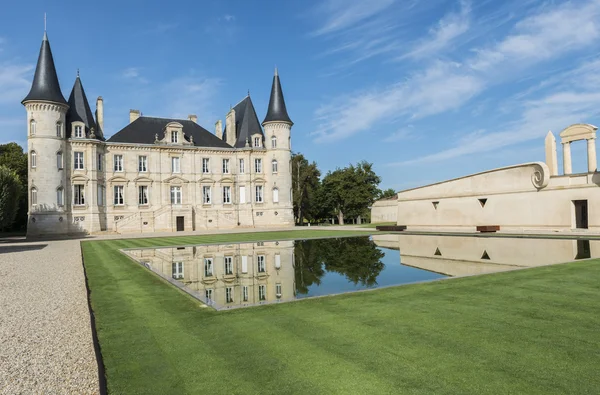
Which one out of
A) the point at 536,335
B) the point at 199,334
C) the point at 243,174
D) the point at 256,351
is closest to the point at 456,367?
the point at 536,335

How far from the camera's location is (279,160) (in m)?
50.7

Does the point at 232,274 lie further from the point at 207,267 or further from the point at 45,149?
the point at 45,149

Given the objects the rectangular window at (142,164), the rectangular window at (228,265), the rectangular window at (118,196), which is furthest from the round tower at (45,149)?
the rectangular window at (228,265)

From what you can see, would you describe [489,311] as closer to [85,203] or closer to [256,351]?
[256,351]

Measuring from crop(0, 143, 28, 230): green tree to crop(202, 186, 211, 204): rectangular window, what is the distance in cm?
2355

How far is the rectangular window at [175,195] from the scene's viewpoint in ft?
155

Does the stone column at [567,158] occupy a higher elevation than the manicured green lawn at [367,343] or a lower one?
higher

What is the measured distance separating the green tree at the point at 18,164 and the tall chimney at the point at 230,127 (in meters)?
26.9

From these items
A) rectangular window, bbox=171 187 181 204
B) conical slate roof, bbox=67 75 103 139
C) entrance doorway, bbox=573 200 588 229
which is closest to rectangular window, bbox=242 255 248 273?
entrance doorway, bbox=573 200 588 229

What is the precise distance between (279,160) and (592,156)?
108ft

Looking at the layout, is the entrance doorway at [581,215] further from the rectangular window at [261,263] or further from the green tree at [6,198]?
the green tree at [6,198]

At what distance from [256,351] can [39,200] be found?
139 feet

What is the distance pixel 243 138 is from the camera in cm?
5212

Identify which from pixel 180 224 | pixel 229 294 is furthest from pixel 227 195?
pixel 229 294
